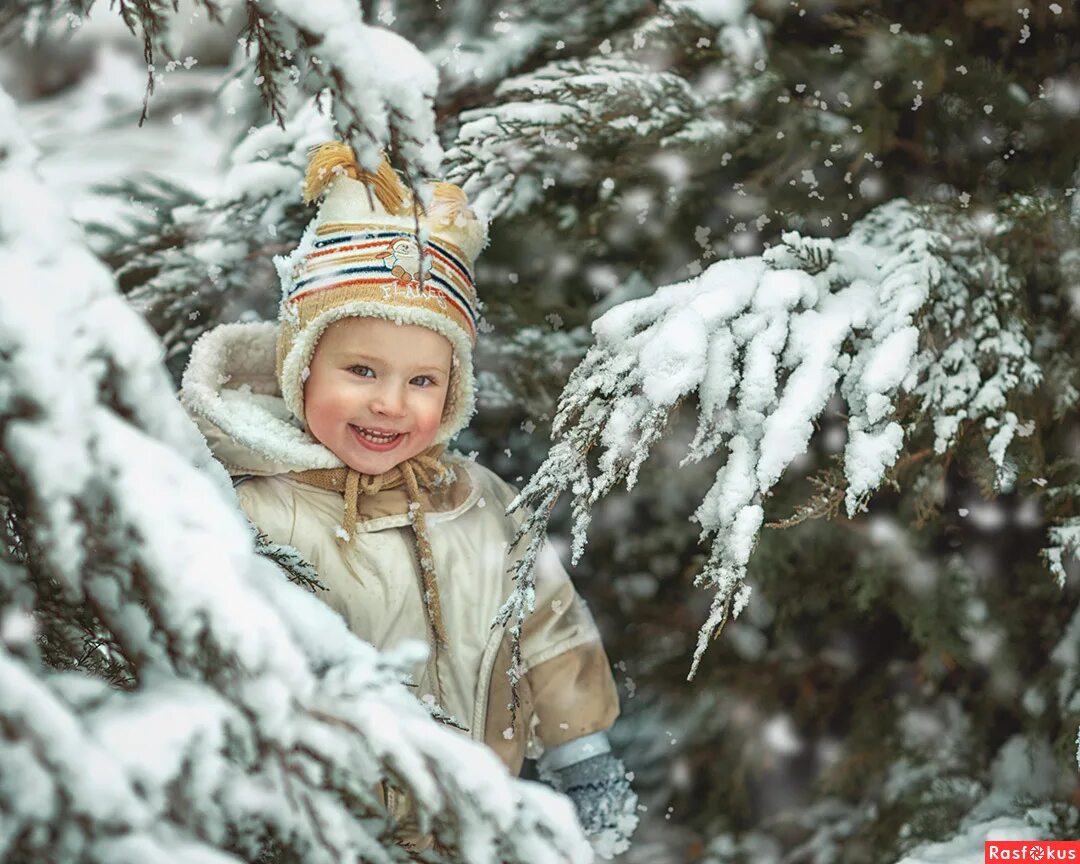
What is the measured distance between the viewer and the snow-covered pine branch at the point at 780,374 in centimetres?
156

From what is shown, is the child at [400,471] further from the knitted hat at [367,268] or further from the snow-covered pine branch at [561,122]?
the snow-covered pine branch at [561,122]

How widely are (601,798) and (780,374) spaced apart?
88cm

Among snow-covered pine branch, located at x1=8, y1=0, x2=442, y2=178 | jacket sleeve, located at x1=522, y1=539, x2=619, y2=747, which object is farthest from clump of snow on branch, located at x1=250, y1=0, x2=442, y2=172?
jacket sleeve, located at x1=522, y1=539, x2=619, y2=747

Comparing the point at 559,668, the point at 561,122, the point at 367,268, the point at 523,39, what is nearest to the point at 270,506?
the point at 367,268

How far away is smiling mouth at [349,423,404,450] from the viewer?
188cm

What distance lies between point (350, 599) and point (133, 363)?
1015 mm

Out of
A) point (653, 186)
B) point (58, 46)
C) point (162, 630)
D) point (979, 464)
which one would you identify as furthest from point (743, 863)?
point (58, 46)

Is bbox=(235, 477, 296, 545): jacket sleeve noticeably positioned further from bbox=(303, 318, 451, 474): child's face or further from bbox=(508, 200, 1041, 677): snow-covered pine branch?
bbox=(508, 200, 1041, 677): snow-covered pine branch

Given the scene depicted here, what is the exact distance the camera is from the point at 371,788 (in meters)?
0.97

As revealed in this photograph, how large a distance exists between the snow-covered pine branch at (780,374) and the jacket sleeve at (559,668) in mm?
411

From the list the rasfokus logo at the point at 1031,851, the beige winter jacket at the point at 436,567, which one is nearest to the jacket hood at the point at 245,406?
the beige winter jacket at the point at 436,567

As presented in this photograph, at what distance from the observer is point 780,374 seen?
1.69 metres

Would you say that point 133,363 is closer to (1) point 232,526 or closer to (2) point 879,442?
(1) point 232,526

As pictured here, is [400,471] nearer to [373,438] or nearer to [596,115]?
[373,438]
